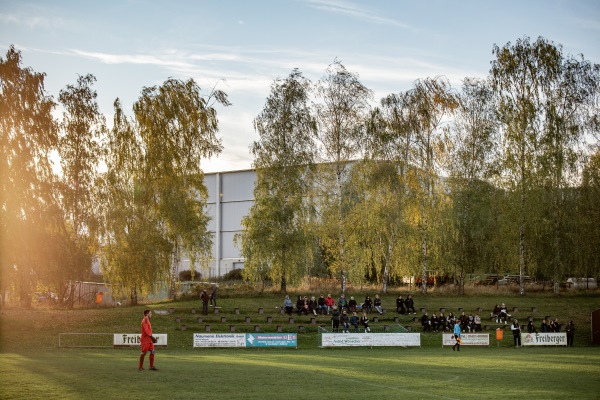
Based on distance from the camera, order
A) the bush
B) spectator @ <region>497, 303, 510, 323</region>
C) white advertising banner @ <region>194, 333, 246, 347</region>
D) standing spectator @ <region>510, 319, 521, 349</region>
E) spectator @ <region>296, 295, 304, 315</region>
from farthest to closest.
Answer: the bush < spectator @ <region>296, 295, 304, 315</region> < spectator @ <region>497, 303, 510, 323</region> < standing spectator @ <region>510, 319, 521, 349</region> < white advertising banner @ <region>194, 333, 246, 347</region>

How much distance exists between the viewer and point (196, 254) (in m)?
60.8

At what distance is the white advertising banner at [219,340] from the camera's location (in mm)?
39875

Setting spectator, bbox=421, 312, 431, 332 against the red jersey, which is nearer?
the red jersey

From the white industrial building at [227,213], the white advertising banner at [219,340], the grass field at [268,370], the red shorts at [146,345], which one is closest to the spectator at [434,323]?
the grass field at [268,370]

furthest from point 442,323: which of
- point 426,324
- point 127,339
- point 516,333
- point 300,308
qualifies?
point 127,339

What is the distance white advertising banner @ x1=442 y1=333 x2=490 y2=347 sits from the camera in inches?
1662

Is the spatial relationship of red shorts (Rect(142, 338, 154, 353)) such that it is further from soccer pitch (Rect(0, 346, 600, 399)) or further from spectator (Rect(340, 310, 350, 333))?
spectator (Rect(340, 310, 350, 333))

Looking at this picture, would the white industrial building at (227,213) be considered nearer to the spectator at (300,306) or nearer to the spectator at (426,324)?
the spectator at (300,306)

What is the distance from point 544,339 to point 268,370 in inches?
973

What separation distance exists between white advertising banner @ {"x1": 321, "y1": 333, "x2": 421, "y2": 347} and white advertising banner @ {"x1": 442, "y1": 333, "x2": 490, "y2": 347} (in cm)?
184

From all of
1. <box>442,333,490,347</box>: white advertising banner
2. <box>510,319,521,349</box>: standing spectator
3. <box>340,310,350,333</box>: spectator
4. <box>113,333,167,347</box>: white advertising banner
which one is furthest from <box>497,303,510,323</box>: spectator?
<box>113,333,167,347</box>: white advertising banner

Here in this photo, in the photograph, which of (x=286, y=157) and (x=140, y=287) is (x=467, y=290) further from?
(x=140, y=287)

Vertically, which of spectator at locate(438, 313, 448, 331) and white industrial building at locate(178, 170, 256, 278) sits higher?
white industrial building at locate(178, 170, 256, 278)

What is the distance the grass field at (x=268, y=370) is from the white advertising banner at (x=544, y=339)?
1221 mm
